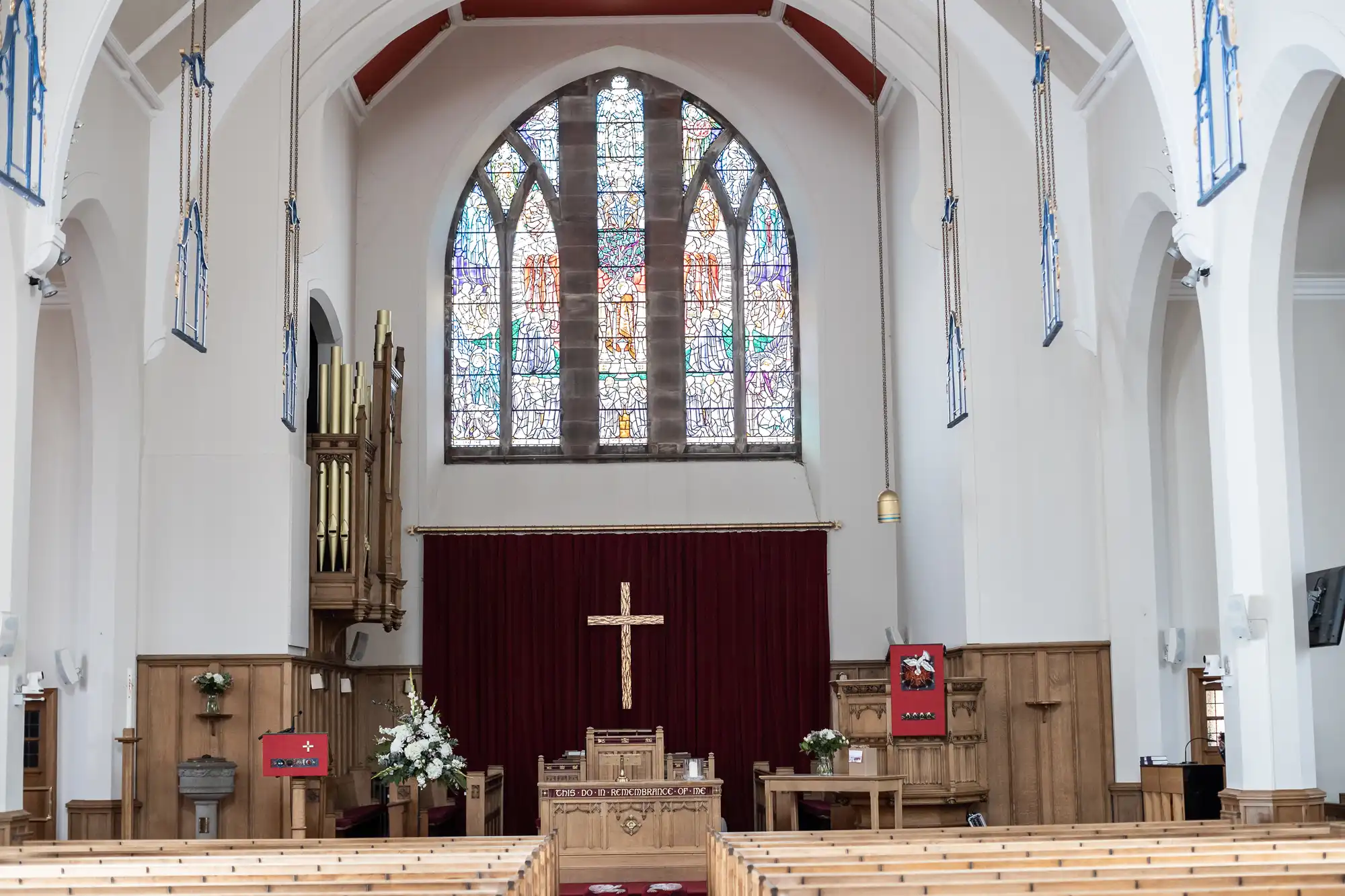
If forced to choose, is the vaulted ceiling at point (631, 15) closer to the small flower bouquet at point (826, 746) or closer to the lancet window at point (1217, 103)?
the lancet window at point (1217, 103)

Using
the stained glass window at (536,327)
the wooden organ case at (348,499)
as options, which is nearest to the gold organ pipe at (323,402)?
the wooden organ case at (348,499)

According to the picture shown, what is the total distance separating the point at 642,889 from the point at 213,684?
4.05 metres

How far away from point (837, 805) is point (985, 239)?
16.9 feet

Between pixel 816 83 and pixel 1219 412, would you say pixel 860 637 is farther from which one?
pixel 1219 412

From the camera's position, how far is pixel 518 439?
1716cm

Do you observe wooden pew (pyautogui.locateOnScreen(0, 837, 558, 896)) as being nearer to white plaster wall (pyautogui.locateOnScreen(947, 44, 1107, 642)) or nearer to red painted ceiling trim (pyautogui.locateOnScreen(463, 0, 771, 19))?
white plaster wall (pyautogui.locateOnScreen(947, 44, 1107, 642))

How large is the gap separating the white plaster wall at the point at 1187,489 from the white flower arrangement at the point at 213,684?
802cm

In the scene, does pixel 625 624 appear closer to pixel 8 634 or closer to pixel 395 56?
pixel 395 56

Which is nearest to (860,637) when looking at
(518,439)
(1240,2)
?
(518,439)

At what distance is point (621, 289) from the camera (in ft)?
57.2

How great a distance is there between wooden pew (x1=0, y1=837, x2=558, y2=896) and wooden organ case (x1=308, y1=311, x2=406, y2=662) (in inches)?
189

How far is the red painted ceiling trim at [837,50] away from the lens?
16.2 meters

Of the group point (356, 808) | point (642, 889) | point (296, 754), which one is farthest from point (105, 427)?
point (642, 889)

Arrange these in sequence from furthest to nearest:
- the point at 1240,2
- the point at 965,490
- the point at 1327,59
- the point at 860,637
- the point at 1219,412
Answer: the point at 860,637 → the point at 965,490 → the point at 1219,412 → the point at 1240,2 → the point at 1327,59
